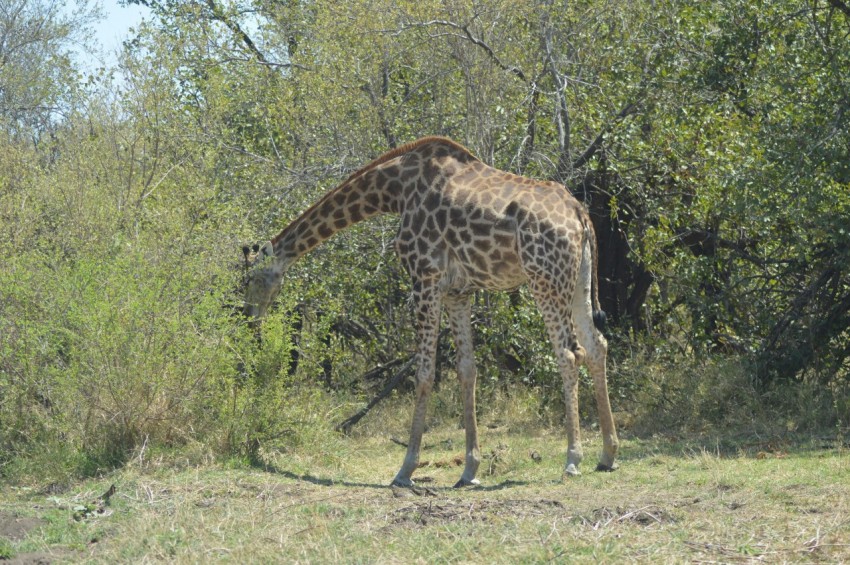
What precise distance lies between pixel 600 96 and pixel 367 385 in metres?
4.37

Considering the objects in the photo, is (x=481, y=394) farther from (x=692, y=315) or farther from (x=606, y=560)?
(x=606, y=560)

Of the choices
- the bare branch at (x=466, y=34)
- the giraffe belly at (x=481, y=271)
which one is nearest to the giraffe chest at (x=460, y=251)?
the giraffe belly at (x=481, y=271)

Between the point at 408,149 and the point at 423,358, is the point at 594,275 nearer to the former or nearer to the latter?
the point at 423,358

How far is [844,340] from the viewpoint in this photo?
10914 mm

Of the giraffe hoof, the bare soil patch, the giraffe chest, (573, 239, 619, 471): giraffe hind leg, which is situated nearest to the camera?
the bare soil patch

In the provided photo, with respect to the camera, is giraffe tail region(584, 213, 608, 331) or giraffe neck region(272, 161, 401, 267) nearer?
giraffe tail region(584, 213, 608, 331)

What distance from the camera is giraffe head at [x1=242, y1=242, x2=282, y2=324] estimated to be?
990 centimetres

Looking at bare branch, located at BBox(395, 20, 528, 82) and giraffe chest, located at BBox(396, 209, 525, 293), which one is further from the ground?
bare branch, located at BBox(395, 20, 528, 82)

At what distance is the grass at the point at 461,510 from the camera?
5953mm

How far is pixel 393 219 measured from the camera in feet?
39.1

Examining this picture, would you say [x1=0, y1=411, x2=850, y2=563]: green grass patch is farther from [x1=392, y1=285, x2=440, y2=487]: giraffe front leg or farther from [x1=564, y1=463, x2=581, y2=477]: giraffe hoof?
[x1=392, y1=285, x2=440, y2=487]: giraffe front leg

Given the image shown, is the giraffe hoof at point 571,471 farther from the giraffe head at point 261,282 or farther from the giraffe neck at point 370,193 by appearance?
the giraffe head at point 261,282

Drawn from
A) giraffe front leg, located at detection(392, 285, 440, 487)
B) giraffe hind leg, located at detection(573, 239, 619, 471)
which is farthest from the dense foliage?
giraffe hind leg, located at detection(573, 239, 619, 471)

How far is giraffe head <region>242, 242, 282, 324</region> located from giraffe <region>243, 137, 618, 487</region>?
2 centimetres
